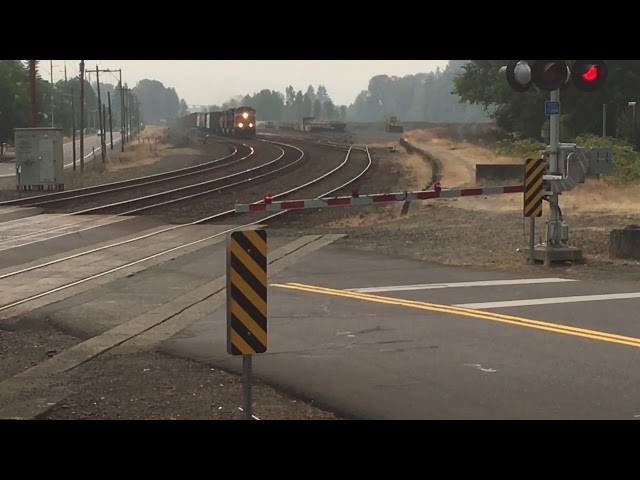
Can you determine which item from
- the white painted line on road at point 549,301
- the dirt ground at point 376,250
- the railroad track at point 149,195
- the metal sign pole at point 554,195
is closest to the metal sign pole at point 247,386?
the dirt ground at point 376,250

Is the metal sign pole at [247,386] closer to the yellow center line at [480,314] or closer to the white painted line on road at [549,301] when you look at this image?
the yellow center line at [480,314]

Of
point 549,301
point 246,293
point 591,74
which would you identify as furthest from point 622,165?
point 246,293

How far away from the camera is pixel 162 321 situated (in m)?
10.6

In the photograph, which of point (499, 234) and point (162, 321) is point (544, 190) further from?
point (162, 321)

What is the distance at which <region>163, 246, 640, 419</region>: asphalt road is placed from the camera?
23.3ft

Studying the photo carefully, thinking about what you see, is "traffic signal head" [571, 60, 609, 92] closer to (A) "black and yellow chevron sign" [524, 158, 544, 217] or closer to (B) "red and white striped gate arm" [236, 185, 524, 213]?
(A) "black and yellow chevron sign" [524, 158, 544, 217]

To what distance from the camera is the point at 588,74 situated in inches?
531

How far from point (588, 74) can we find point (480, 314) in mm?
4985

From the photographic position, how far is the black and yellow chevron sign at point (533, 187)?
13.9m

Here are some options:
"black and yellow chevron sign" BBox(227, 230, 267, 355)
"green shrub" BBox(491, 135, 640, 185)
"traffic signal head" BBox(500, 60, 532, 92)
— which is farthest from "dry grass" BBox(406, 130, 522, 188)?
"black and yellow chevron sign" BBox(227, 230, 267, 355)

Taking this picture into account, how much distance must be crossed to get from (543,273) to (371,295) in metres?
3.17

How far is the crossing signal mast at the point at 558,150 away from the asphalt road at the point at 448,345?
148cm

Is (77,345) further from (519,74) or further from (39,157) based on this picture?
(39,157)
